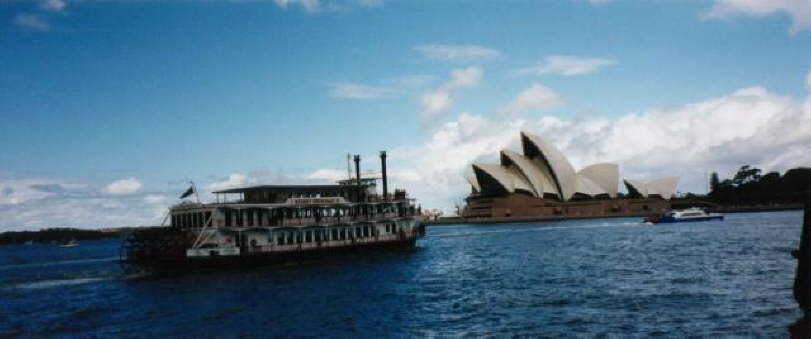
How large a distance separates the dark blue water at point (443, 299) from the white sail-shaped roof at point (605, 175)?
133 meters

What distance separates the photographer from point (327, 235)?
2330 inches

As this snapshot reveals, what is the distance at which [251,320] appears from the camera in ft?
100

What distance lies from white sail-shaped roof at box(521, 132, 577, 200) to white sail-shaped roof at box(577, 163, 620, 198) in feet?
52.9

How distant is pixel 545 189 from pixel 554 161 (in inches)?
361

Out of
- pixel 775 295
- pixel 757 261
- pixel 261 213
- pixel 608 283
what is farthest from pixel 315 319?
pixel 757 261

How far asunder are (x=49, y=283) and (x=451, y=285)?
35.8 m

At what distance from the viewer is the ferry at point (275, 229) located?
163 ft

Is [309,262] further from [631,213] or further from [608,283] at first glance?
[631,213]

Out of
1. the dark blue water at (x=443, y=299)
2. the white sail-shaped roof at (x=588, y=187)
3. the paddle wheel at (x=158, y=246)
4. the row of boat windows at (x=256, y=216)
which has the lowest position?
the dark blue water at (x=443, y=299)

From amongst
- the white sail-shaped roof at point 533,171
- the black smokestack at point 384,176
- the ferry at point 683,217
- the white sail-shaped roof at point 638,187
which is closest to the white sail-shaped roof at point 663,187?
the white sail-shaped roof at point 638,187

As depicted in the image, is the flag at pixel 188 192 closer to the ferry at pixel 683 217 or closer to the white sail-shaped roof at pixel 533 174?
the ferry at pixel 683 217

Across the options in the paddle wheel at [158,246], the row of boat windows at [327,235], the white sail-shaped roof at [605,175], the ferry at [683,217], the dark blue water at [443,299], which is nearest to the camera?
the dark blue water at [443,299]

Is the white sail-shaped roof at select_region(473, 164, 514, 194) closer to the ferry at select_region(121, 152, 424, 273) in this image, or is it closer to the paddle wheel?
the ferry at select_region(121, 152, 424, 273)

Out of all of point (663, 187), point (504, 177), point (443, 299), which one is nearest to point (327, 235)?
point (443, 299)
